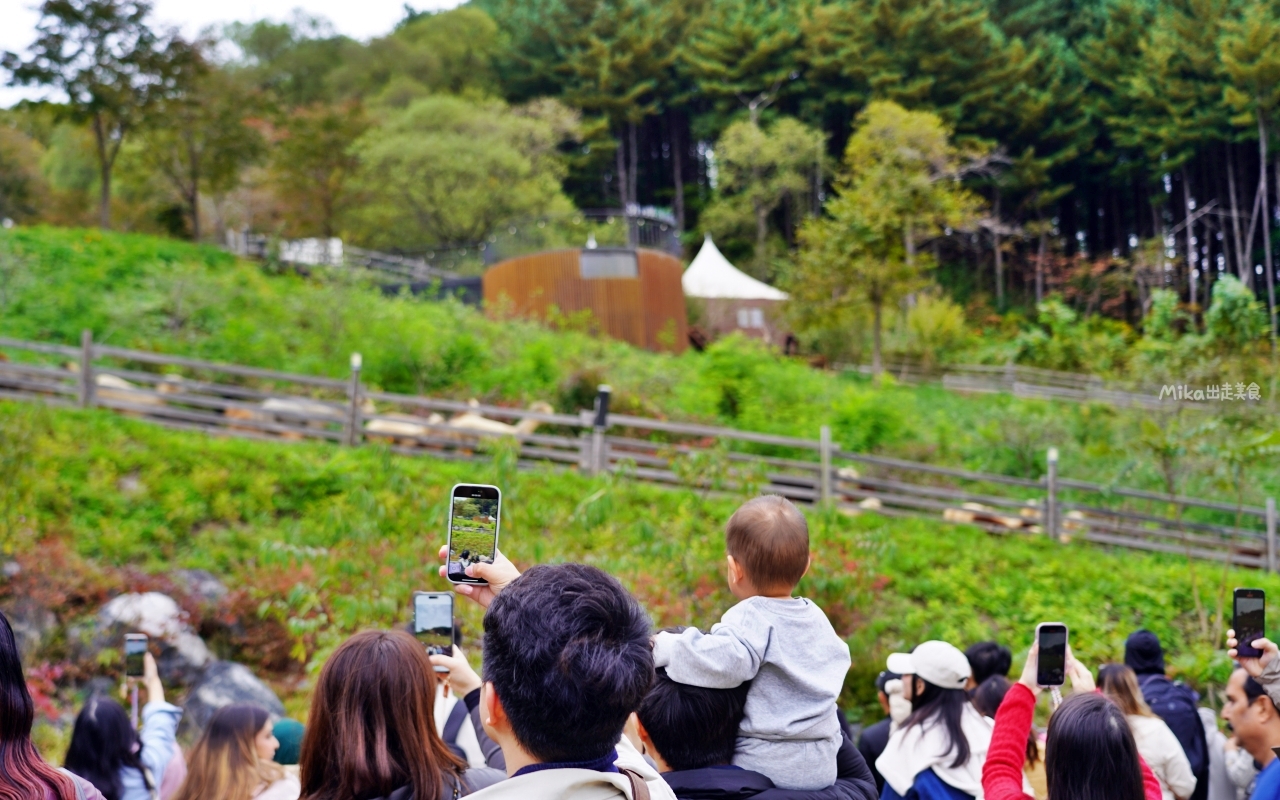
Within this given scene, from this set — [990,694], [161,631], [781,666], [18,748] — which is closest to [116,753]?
[18,748]

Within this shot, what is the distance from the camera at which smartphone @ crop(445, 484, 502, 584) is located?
2.06 meters

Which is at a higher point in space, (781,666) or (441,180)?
(441,180)

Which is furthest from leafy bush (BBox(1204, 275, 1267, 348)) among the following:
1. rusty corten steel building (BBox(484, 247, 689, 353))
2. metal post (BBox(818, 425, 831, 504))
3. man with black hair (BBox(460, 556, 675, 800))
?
man with black hair (BBox(460, 556, 675, 800))

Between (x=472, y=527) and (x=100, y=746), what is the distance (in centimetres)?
214

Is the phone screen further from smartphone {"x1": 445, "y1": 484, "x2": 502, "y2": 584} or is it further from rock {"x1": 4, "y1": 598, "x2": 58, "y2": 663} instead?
rock {"x1": 4, "y1": 598, "x2": 58, "y2": 663}

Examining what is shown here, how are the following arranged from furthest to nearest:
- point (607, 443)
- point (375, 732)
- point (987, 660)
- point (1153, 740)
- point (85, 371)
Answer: point (607, 443), point (85, 371), point (987, 660), point (1153, 740), point (375, 732)

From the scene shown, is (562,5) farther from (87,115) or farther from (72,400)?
(72,400)

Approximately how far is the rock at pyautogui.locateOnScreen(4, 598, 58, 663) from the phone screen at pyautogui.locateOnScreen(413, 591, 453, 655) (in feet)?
24.0

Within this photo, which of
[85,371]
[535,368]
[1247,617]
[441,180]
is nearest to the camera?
[1247,617]

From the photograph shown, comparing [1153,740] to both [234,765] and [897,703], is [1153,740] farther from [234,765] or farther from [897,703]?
[234,765]

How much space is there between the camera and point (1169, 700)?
4.30 metres

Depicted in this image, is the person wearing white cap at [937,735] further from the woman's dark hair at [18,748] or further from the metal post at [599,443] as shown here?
the metal post at [599,443]

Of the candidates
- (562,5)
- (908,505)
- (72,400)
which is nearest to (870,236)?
(908,505)

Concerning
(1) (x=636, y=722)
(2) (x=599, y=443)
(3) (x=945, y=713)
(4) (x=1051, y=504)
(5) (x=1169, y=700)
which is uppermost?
(1) (x=636, y=722)
